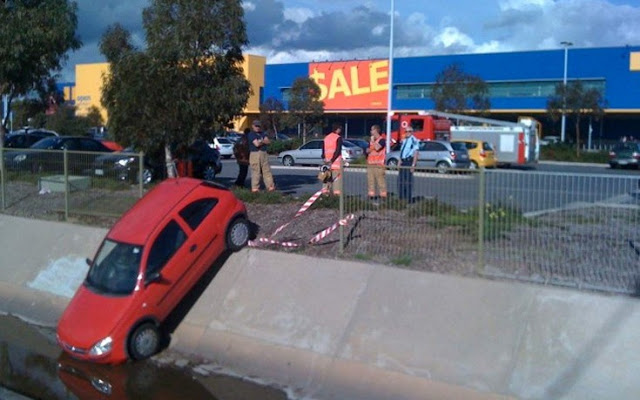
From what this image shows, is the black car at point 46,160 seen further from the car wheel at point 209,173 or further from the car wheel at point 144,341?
the car wheel at point 209,173

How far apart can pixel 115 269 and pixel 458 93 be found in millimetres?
43432

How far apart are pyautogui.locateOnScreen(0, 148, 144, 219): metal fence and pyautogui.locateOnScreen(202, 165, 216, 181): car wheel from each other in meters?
7.68

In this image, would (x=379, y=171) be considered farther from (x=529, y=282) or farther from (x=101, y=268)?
(x=101, y=268)

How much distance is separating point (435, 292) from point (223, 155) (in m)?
37.3

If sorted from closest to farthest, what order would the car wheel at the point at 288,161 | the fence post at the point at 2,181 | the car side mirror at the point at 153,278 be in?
the car side mirror at the point at 153,278 < the fence post at the point at 2,181 < the car wheel at the point at 288,161

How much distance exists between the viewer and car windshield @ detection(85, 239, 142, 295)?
8.66 meters

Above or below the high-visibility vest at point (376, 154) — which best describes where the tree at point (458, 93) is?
above

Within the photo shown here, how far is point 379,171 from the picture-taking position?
10445 millimetres

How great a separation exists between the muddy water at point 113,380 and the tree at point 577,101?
44.7 metres

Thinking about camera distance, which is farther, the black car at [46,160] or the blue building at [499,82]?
the blue building at [499,82]

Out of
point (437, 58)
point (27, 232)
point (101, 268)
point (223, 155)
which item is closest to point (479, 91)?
point (437, 58)

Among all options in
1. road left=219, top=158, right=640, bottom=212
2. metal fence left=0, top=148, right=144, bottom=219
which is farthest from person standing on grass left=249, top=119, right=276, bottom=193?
road left=219, top=158, right=640, bottom=212

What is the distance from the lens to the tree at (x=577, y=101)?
4966cm

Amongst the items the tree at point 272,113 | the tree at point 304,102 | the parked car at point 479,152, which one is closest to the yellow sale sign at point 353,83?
the tree at point 272,113
